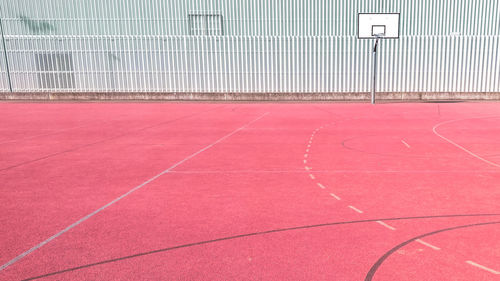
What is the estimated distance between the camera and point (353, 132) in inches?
420

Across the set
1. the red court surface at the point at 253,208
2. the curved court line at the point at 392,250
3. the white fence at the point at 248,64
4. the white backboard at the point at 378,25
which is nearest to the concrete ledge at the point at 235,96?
the white fence at the point at 248,64

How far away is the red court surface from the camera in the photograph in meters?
3.23

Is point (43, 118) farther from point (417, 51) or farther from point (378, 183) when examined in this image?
point (417, 51)

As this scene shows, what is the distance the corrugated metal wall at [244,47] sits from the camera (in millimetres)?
20094

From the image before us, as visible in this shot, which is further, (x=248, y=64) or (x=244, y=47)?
(x=248, y=64)

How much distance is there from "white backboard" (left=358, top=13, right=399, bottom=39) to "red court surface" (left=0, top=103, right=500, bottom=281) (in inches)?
461

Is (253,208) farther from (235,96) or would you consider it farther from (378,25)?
(378,25)

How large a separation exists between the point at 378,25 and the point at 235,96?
964 cm

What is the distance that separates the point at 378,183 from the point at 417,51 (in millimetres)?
17409

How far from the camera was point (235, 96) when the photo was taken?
70.5ft

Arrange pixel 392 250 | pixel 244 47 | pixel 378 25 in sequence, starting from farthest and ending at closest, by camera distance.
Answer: pixel 244 47 → pixel 378 25 → pixel 392 250

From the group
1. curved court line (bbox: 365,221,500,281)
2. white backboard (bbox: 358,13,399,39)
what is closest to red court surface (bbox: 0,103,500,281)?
curved court line (bbox: 365,221,500,281)

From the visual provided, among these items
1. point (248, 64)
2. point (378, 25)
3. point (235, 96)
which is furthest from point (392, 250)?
point (378, 25)

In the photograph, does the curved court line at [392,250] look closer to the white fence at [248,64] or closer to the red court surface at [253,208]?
the red court surface at [253,208]
